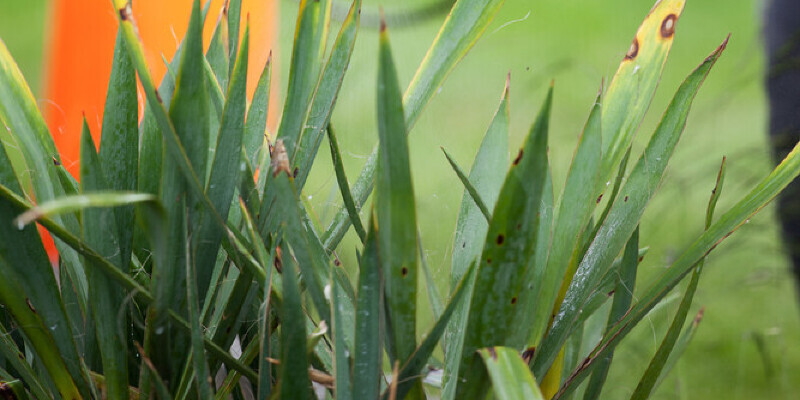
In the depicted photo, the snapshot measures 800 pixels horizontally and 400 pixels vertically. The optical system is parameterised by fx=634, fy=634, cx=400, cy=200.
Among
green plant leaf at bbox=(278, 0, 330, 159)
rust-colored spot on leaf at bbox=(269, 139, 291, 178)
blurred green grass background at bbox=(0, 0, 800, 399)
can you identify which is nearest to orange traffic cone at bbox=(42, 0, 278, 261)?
blurred green grass background at bbox=(0, 0, 800, 399)

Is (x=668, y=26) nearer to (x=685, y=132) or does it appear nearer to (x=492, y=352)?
(x=492, y=352)

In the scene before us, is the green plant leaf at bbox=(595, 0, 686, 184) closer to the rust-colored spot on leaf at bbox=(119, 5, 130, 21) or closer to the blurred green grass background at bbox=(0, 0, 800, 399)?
the rust-colored spot on leaf at bbox=(119, 5, 130, 21)

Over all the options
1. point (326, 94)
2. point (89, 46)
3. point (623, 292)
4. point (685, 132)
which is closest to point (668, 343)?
point (623, 292)

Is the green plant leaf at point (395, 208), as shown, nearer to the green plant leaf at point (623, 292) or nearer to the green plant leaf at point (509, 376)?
the green plant leaf at point (509, 376)

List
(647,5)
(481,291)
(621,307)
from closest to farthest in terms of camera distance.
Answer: (481,291)
(621,307)
(647,5)

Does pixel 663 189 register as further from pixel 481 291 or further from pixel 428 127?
pixel 481 291

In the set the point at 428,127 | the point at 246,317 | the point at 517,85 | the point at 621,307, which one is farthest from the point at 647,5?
the point at 246,317
